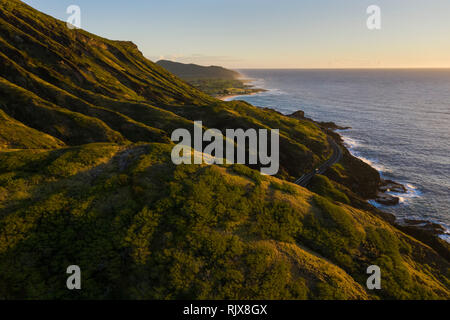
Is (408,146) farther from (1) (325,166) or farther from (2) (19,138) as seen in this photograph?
(2) (19,138)

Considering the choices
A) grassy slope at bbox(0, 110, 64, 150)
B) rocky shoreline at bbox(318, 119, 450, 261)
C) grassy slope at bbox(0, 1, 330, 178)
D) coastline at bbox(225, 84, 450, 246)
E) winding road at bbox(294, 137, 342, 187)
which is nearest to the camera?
grassy slope at bbox(0, 110, 64, 150)

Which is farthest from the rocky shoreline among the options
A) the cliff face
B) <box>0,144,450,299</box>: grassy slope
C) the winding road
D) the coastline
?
the winding road

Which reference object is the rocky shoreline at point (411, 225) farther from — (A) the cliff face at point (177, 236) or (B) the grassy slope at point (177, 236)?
(B) the grassy slope at point (177, 236)

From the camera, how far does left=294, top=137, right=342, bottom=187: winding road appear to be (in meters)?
64.4

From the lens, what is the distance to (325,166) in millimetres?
75250

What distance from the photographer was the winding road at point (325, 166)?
64.4m

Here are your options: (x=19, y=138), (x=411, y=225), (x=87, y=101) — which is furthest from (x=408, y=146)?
(x=87, y=101)

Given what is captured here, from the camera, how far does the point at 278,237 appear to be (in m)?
23.6

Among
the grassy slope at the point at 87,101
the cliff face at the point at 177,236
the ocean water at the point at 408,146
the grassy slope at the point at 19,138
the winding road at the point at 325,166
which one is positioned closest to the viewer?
the cliff face at the point at 177,236

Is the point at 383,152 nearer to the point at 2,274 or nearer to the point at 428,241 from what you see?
the point at 428,241

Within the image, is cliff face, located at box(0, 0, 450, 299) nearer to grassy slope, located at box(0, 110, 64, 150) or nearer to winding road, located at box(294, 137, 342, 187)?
grassy slope, located at box(0, 110, 64, 150)

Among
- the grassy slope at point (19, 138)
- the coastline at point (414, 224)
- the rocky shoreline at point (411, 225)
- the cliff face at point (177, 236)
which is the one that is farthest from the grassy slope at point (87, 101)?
the coastline at point (414, 224)
